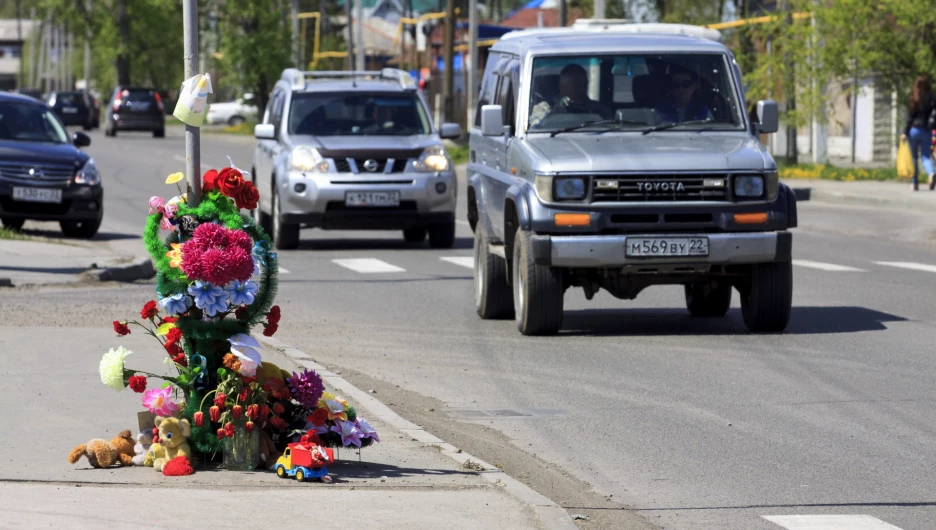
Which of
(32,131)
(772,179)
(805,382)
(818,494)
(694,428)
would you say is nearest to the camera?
(818,494)

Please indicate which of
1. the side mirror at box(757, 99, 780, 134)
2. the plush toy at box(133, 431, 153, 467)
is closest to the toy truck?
the plush toy at box(133, 431, 153, 467)

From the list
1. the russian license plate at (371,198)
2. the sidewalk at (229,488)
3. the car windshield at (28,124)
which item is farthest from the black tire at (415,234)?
the sidewalk at (229,488)

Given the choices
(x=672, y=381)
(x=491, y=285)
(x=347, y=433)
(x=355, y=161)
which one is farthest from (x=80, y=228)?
(x=347, y=433)

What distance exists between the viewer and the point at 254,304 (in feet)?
23.8

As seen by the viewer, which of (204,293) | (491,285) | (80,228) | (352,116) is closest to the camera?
(204,293)

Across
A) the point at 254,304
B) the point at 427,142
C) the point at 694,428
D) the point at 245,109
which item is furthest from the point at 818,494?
the point at 245,109

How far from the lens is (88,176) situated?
21219mm

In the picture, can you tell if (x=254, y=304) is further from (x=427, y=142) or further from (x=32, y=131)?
(x=32, y=131)

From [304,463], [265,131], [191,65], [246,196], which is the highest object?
[191,65]

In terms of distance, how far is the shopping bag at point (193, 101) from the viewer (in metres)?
7.36

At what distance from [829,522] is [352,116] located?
14406mm

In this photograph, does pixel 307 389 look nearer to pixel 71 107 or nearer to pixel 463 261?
pixel 463 261

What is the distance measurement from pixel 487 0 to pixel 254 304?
494 ft

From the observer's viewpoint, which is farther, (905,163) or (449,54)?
(449,54)
